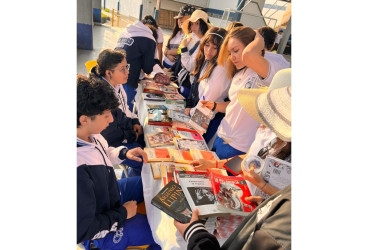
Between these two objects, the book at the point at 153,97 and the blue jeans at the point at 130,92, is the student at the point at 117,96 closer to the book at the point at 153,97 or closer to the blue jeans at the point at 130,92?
the book at the point at 153,97

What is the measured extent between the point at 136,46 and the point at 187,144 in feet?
Result: 6.51

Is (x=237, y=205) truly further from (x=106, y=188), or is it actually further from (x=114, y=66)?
(x=114, y=66)

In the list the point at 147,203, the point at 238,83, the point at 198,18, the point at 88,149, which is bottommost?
the point at 147,203

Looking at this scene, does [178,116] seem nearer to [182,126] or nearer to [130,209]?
[182,126]

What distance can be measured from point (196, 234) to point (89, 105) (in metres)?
1.00

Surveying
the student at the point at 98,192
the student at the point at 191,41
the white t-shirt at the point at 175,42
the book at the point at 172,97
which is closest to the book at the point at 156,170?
the student at the point at 98,192

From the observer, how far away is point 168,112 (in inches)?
96.8

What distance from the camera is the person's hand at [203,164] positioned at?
1.69 meters

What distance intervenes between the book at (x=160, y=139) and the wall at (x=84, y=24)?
6.56m

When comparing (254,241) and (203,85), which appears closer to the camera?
(254,241)

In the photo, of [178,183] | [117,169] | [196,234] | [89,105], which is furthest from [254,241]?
[117,169]

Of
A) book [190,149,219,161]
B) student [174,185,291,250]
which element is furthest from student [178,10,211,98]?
student [174,185,291,250]

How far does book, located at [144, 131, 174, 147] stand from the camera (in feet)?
6.45

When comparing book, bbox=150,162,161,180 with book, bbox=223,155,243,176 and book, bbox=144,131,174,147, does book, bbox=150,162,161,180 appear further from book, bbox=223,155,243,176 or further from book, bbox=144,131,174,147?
book, bbox=223,155,243,176
